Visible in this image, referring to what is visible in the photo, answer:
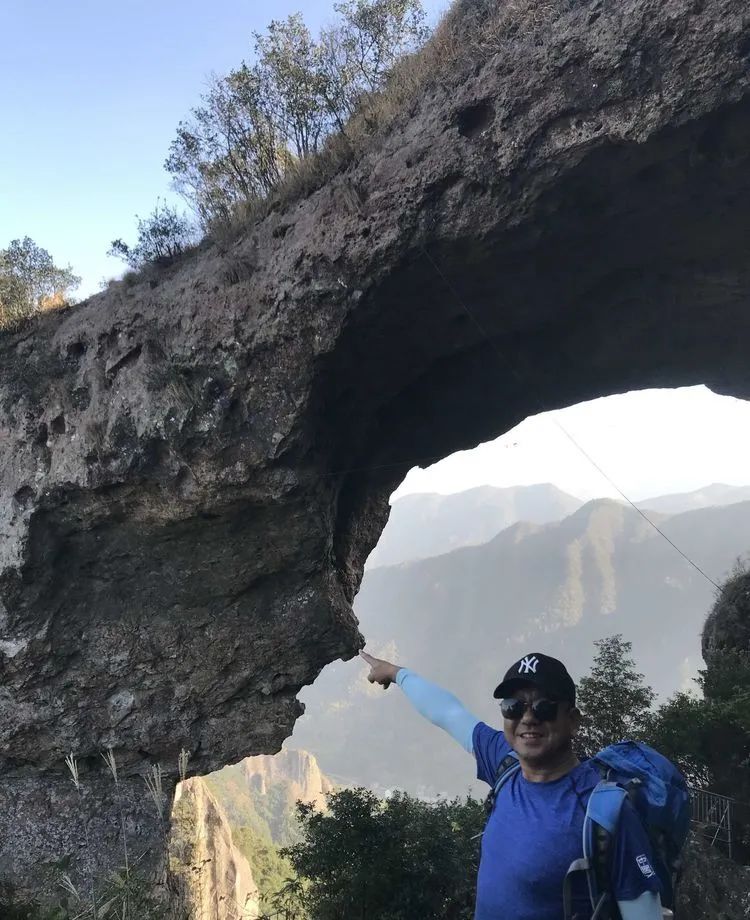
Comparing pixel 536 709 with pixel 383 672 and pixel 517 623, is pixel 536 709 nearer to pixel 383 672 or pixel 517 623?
pixel 383 672

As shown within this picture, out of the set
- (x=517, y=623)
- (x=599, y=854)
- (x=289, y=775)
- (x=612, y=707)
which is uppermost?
(x=599, y=854)

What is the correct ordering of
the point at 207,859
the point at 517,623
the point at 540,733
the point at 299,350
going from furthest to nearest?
the point at 517,623
the point at 207,859
the point at 299,350
the point at 540,733

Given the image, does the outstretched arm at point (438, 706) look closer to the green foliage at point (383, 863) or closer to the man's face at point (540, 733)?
the man's face at point (540, 733)

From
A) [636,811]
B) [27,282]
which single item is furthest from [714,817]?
[27,282]

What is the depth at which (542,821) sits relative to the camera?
6.40ft

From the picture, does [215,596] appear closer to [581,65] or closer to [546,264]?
[546,264]

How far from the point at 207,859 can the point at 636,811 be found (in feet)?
32.8

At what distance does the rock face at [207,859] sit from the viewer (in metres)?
11.8

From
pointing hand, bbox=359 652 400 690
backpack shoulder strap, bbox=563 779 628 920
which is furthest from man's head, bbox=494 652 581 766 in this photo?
pointing hand, bbox=359 652 400 690

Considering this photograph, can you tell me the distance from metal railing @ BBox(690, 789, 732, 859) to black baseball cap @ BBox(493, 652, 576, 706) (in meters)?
8.46

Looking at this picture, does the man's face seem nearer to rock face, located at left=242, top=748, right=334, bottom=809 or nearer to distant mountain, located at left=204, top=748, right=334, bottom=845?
distant mountain, located at left=204, top=748, right=334, bottom=845

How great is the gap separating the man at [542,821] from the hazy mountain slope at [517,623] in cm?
12858

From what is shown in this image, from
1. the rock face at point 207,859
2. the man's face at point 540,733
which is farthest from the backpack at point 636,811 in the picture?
the rock face at point 207,859

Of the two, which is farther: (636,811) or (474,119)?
(474,119)
